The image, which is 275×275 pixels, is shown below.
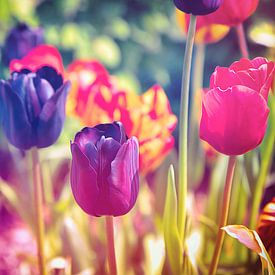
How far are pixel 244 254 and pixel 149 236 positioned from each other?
9cm

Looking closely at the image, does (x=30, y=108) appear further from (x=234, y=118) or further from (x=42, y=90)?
(x=234, y=118)

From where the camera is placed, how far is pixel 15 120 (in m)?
0.43

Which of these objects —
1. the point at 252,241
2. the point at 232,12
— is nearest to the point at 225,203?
the point at 252,241

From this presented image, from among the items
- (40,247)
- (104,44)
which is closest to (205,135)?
(40,247)

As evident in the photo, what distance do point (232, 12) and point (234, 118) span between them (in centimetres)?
9

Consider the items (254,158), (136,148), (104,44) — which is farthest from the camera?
(104,44)

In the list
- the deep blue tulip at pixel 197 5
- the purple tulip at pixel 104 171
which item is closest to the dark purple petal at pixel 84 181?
the purple tulip at pixel 104 171

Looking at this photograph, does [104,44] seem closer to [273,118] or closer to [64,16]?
[64,16]

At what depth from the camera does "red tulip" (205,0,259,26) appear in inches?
17.0

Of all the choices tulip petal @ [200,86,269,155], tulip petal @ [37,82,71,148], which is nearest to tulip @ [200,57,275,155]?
tulip petal @ [200,86,269,155]

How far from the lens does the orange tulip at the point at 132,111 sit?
46 cm

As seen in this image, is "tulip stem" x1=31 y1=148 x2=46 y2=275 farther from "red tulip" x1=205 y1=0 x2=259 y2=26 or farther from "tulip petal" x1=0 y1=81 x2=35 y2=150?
"red tulip" x1=205 y1=0 x2=259 y2=26

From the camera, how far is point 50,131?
435 millimetres

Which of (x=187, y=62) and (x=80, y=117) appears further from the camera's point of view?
(x=80, y=117)
